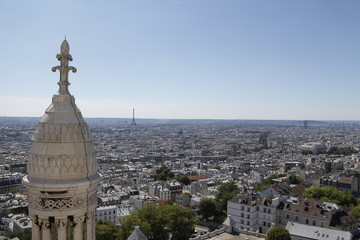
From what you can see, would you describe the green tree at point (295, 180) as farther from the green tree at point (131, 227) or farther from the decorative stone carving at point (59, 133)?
the decorative stone carving at point (59, 133)

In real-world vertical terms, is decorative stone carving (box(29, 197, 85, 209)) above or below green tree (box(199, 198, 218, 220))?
above

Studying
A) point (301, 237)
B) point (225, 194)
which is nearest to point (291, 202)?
point (301, 237)

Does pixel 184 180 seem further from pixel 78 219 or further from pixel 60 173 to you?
pixel 60 173

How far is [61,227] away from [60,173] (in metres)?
1.00

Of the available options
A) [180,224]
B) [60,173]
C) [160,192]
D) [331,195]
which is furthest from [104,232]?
[331,195]

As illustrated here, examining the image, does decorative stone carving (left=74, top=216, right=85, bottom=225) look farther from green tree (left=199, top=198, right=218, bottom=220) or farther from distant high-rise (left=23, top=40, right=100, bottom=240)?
green tree (left=199, top=198, right=218, bottom=220)

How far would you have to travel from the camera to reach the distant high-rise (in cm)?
655

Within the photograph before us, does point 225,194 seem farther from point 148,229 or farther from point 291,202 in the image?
point 148,229

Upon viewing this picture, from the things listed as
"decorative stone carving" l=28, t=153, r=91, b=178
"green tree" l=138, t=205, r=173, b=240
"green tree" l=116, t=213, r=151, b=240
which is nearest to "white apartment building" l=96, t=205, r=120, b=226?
"green tree" l=138, t=205, r=173, b=240

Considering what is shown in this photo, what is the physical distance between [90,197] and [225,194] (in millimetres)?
55023

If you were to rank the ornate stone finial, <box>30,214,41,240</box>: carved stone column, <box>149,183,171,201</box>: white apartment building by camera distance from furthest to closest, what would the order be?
<box>149,183,171,201</box>: white apartment building → the ornate stone finial → <box>30,214,41,240</box>: carved stone column

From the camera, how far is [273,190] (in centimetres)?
5700

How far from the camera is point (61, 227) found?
258 inches

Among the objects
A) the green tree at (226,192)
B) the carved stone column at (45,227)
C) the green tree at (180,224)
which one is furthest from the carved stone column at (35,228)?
the green tree at (226,192)
